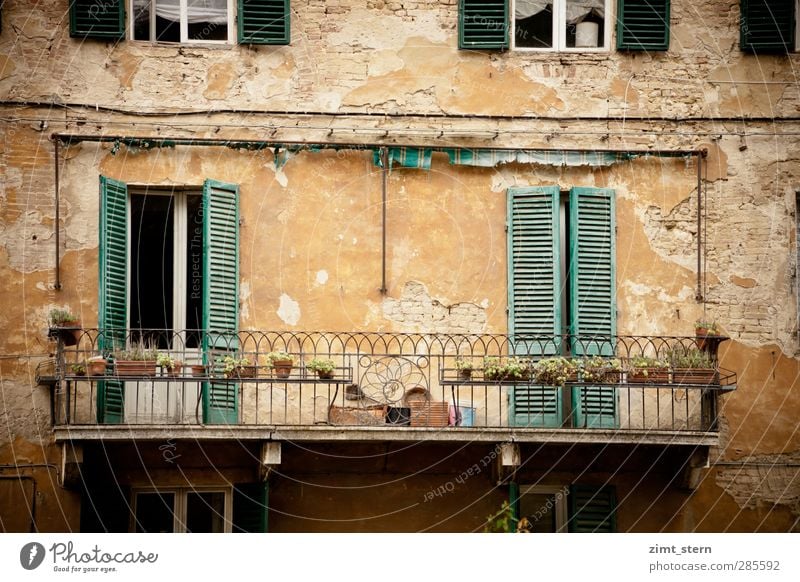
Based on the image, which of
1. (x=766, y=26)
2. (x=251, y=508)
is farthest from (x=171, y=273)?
(x=766, y=26)

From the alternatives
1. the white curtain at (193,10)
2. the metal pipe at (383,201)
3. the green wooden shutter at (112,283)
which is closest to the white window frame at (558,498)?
the metal pipe at (383,201)

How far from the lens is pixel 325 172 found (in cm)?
1523

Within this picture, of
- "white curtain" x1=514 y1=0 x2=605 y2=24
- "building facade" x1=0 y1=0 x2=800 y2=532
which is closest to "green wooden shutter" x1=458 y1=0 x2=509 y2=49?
"building facade" x1=0 y1=0 x2=800 y2=532

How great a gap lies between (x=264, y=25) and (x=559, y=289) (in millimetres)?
3505

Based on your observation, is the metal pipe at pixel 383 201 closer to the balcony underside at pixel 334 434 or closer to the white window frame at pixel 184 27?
the balcony underside at pixel 334 434

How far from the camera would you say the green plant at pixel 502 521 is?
46.5ft

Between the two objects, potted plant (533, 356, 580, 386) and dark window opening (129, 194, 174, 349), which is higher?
dark window opening (129, 194, 174, 349)

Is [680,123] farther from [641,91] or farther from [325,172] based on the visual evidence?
[325,172]

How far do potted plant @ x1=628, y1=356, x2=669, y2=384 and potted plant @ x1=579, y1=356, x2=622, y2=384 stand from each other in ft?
0.39

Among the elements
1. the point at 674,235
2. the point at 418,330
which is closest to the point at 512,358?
the point at 418,330

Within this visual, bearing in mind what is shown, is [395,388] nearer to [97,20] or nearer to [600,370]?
[600,370]

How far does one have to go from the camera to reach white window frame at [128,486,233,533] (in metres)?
14.8

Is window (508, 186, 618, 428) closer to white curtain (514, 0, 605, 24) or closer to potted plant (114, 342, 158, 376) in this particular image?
white curtain (514, 0, 605, 24)

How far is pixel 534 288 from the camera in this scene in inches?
595
